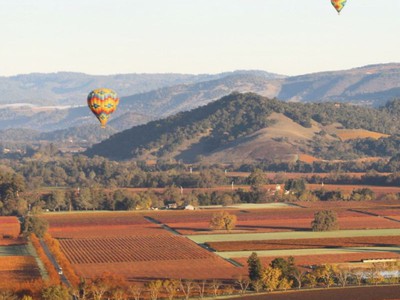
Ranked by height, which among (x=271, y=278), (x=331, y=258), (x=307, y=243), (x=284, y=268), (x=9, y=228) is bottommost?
(x=9, y=228)

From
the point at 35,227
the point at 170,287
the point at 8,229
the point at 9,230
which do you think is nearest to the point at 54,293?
the point at 170,287

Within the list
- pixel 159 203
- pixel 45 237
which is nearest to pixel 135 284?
pixel 45 237

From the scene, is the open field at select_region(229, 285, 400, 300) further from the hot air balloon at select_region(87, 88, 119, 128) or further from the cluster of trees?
the hot air balloon at select_region(87, 88, 119, 128)

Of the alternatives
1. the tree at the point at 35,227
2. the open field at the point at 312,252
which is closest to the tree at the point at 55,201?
the tree at the point at 35,227

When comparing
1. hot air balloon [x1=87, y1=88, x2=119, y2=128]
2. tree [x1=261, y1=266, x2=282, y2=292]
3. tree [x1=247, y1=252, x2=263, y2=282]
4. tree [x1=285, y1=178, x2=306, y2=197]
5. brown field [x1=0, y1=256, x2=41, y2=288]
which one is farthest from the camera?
tree [x1=285, y1=178, x2=306, y2=197]

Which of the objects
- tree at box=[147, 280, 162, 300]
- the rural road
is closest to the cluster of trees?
tree at box=[147, 280, 162, 300]

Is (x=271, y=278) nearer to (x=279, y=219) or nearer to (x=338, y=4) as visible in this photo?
(x=338, y=4)
